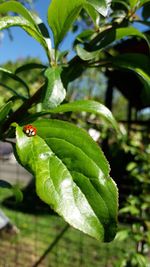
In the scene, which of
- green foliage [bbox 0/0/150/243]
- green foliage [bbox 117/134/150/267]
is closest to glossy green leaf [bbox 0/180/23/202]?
green foliage [bbox 0/0/150/243]

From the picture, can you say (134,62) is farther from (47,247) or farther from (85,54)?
(47,247)

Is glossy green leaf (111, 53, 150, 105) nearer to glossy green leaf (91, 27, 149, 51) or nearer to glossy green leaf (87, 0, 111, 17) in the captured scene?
glossy green leaf (91, 27, 149, 51)

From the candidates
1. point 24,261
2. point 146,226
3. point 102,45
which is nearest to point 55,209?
point 102,45

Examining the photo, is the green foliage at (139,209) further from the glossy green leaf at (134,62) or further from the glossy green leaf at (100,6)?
the glossy green leaf at (100,6)

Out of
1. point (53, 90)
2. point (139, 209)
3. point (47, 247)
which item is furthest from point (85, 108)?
point (47, 247)

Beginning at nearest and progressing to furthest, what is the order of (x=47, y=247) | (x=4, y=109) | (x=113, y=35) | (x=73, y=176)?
(x=73, y=176)
(x=4, y=109)
(x=113, y=35)
(x=47, y=247)

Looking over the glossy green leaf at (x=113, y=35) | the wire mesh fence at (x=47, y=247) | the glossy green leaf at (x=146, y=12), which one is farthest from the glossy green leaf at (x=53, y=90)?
the wire mesh fence at (x=47, y=247)

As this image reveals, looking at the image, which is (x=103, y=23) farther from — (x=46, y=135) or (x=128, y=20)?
(x=46, y=135)
